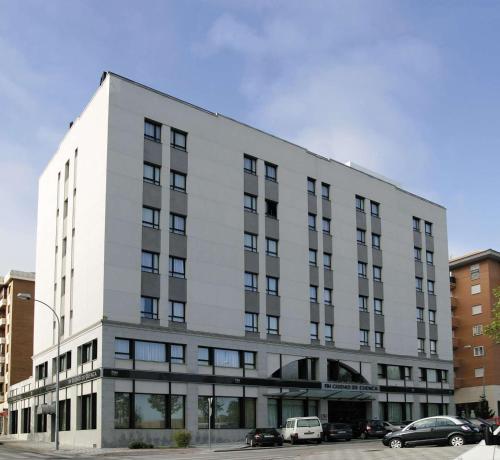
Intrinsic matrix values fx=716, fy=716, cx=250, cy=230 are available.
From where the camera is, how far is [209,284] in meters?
50.5

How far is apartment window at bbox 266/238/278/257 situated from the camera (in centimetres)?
5528

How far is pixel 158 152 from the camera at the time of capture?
50.1 meters

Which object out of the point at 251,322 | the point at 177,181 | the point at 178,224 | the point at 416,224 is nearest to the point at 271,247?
the point at 251,322

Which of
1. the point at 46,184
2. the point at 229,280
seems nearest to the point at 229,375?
the point at 229,280

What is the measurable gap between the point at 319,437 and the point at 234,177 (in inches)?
798

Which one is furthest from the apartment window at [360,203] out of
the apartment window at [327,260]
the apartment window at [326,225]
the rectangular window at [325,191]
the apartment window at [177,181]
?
the apartment window at [177,181]

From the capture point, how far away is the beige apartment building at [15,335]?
9412 centimetres

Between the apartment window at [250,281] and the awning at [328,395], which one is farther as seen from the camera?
the apartment window at [250,281]

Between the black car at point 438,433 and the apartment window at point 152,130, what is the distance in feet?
86.4

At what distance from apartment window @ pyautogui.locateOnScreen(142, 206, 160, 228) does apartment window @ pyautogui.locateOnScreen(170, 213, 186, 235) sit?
1127mm

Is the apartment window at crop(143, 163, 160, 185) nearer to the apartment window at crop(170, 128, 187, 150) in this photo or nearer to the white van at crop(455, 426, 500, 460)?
the apartment window at crop(170, 128, 187, 150)

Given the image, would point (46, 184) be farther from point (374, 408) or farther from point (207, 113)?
point (374, 408)

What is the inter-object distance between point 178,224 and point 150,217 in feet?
7.45

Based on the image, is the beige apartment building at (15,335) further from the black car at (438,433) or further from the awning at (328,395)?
the black car at (438,433)
